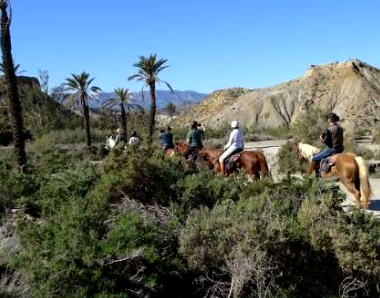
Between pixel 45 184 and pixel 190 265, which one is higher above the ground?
pixel 45 184

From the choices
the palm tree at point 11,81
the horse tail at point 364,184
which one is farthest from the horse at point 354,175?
the palm tree at point 11,81

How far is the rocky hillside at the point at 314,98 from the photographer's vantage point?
108 metres

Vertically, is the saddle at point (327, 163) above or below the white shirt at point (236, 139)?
below

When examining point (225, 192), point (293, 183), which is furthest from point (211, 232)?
point (293, 183)

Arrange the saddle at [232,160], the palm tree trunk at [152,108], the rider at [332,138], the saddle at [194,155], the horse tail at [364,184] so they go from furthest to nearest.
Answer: the palm tree trunk at [152,108], the saddle at [194,155], the saddle at [232,160], the rider at [332,138], the horse tail at [364,184]

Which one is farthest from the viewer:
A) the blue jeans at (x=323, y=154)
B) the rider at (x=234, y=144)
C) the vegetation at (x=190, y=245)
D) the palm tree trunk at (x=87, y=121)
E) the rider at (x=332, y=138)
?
the palm tree trunk at (x=87, y=121)

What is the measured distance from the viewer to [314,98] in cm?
11462

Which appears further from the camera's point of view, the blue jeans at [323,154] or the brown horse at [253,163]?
the brown horse at [253,163]

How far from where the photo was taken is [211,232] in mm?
8602

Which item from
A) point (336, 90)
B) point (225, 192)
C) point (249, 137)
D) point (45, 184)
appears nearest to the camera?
point (225, 192)

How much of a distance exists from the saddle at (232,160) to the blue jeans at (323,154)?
7.24 feet

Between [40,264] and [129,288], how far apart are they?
1.15 meters

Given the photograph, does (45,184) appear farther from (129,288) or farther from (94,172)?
(129,288)

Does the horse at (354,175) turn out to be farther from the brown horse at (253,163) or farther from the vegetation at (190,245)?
the vegetation at (190,245)
